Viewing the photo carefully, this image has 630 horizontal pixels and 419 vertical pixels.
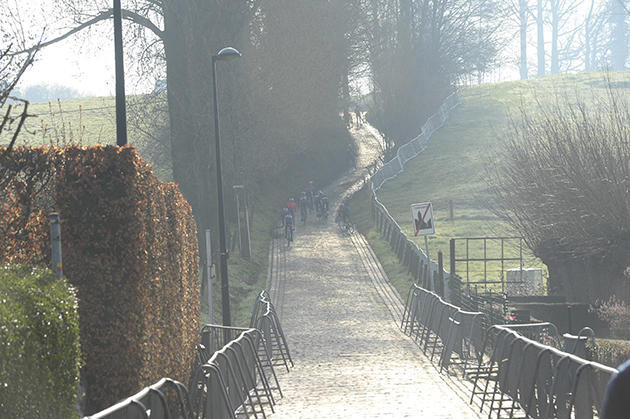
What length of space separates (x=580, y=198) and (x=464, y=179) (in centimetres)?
3481

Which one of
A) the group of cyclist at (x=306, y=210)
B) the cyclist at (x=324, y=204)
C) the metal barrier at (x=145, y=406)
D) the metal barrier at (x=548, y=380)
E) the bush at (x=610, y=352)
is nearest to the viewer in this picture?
the metal barrier at (x=145, y=406)

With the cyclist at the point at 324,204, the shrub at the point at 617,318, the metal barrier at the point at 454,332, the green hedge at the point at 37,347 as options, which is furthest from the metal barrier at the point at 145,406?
the cyclist at the point at 324,204

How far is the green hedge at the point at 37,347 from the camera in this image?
4305 millimetres

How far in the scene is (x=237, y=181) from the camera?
2989 cm

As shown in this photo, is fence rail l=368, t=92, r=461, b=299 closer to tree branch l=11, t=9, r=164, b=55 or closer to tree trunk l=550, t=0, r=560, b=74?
tree branch l=11, t=9, r=164, b=55

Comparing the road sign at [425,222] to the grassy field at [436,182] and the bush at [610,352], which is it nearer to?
the grassy field at [436,182]

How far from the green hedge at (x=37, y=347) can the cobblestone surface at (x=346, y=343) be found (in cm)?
499

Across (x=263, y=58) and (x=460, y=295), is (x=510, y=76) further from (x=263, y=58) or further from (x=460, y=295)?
(x=460, y=295)

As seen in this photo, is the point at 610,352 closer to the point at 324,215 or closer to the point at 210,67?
the point at 210,67

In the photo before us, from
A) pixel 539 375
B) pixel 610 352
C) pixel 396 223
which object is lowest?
pixel 610 352

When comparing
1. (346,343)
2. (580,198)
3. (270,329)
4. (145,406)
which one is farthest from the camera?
(580,198)

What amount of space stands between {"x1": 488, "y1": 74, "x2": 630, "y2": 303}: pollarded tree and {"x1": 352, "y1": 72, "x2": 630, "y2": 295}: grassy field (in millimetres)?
1223

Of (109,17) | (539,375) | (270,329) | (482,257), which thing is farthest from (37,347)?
(482,257)

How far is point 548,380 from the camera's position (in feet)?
26.3
